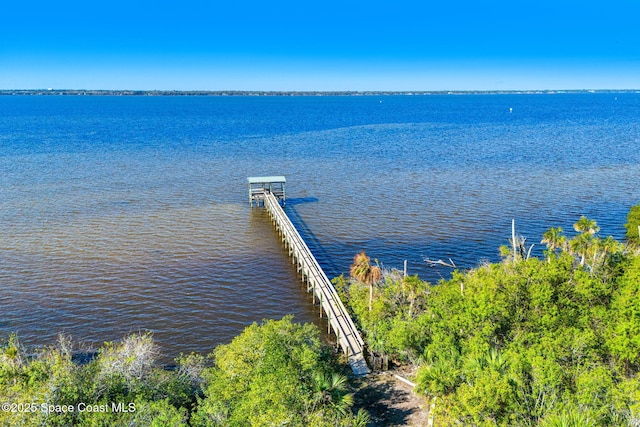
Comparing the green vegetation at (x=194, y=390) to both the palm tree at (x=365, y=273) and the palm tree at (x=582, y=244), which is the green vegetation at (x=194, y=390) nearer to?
the palm tree at (x=365, y=273)

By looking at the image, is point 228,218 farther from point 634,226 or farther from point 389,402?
point 634,226

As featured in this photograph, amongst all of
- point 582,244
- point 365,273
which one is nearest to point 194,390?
point 365,273

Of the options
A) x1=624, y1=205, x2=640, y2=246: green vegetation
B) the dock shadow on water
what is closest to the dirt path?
the dock shadow on water

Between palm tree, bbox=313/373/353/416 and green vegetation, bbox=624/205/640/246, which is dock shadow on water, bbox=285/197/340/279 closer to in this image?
palm tree, bbox=313/373/353/416

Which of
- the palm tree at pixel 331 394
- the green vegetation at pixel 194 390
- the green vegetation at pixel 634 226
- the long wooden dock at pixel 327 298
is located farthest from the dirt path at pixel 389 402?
the green vegetation at pixel 634 226

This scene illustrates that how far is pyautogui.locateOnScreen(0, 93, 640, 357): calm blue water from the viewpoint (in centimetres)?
2861

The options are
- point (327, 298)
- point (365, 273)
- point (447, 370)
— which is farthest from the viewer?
point (327, 298)

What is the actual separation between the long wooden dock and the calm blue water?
1117mm

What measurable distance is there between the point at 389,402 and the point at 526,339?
18.1 ft

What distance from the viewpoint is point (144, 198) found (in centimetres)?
5056

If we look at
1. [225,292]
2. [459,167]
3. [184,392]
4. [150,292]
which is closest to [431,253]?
[225,292]

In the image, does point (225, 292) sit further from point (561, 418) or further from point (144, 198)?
point (144, 198)

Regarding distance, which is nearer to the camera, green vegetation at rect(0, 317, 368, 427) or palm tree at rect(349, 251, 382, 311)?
green vegetation at rect(0, 317, 368, 427)

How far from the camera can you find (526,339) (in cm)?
1777
